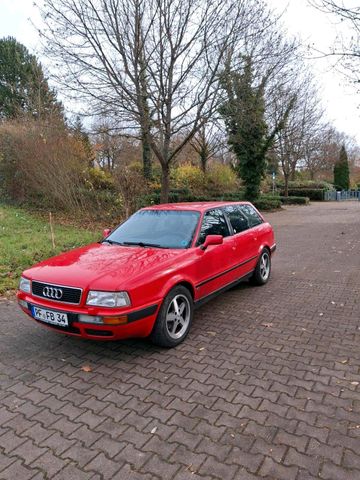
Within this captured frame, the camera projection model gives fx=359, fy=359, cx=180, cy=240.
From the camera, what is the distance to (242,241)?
5.46 meters

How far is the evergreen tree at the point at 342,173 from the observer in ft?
150

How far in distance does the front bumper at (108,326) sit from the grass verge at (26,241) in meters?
3.03

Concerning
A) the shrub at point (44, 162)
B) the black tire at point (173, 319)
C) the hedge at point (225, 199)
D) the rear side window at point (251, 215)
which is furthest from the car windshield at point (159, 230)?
the hedge at point (225, 199)

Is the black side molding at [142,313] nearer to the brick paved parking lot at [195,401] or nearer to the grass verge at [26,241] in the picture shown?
the brick paved parking lot at [195,401]

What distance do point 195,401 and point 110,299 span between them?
1159mm

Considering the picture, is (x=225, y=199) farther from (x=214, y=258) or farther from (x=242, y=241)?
(x=214, y=258)

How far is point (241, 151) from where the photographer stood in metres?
22.3

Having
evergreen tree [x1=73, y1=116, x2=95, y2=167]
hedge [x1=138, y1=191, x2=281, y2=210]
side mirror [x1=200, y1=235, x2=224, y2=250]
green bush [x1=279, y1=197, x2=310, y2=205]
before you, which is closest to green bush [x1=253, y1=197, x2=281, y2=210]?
hedge [x1=138, y1=191, x2=281, y2=210]

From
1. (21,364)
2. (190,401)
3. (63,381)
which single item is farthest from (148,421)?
(21,364)

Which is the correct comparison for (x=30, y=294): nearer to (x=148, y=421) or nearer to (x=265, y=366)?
(x=148, y=421)

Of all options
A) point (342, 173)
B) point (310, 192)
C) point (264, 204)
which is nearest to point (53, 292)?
point (264, 204)

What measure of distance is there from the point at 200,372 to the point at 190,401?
18.5 inches

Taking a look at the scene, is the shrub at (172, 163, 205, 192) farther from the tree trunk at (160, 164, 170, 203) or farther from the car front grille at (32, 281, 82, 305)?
the car front grille at (32, 281, 82, 305)

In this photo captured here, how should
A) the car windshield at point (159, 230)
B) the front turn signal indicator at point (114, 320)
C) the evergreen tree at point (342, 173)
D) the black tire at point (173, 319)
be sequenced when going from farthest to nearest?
1. the evergreen tree at point (342, 173)
2. the car windshield at point (159, 230)
3. the black tire at point (173, 319)
4. the front turn signal indicator at point (114, 320)
